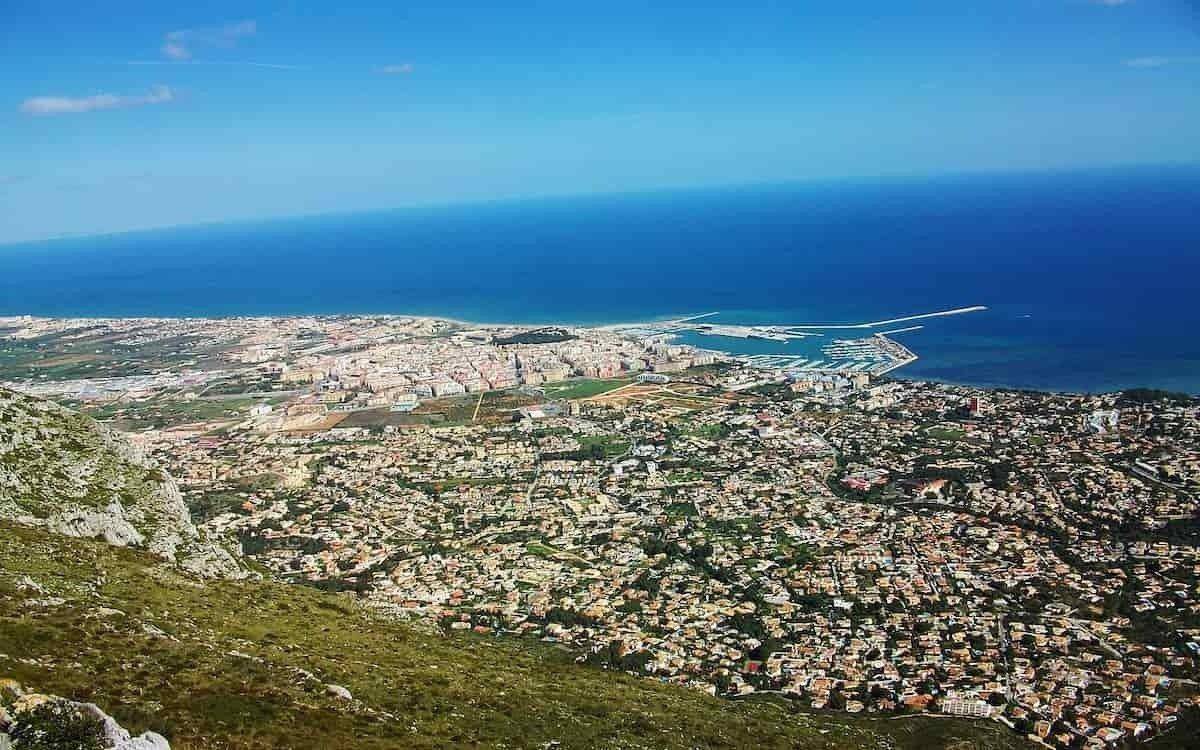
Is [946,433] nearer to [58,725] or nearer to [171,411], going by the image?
[58,725]

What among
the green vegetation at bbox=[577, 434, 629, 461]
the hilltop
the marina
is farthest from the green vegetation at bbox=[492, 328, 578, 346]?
the hilltop

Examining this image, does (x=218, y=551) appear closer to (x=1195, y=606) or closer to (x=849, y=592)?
(x=849, y=592)

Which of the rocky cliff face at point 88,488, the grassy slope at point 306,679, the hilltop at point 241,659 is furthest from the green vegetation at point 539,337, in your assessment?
the grassy slope at point 306,679

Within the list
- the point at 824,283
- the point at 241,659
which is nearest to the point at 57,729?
the point at 241,659

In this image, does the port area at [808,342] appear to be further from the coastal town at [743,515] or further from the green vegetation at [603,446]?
the green vegetation at [603,446]

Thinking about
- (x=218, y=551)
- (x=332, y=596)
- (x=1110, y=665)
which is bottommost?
(x=1110, y=665)

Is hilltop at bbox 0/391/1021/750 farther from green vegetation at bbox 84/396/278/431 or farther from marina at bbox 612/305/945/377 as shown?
marina at bbox 612/305/945/377

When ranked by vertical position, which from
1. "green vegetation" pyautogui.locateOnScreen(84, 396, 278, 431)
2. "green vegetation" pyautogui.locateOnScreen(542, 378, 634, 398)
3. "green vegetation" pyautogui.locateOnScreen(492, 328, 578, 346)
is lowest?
"green vegetation" pyautogui.locateOnScreen(542, 378, 634, 398)

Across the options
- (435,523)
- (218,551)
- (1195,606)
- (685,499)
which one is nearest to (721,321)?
(685,499)
